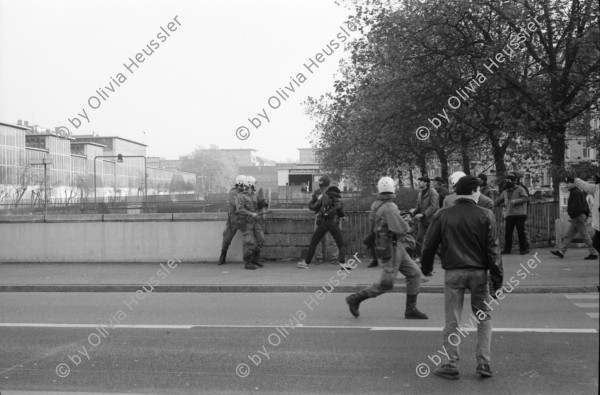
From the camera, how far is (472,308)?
18.2ft

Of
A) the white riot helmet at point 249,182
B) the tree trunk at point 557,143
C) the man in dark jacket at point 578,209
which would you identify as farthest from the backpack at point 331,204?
the tree trunk at point 557,143

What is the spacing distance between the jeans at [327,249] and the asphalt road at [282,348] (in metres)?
3.64

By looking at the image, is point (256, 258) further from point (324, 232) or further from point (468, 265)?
point (468, 265)

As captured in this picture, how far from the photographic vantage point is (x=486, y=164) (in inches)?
1348

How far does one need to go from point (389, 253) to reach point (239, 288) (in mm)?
3886

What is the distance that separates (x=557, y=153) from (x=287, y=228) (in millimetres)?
9411

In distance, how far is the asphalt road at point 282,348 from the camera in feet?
18.0

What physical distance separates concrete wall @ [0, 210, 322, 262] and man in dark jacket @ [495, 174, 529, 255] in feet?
14.2

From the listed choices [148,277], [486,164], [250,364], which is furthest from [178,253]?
[486,164]

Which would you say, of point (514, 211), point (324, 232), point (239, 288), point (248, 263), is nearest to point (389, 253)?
point (239, 288)

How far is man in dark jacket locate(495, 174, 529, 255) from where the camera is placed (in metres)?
13.4

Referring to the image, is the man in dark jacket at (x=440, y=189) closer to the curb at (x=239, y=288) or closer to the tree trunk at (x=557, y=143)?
the curb at (x=239, y=288)

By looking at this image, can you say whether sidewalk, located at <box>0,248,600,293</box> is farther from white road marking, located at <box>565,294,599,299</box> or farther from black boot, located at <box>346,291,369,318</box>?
black boot, located at <box>346,291,369,318</box>

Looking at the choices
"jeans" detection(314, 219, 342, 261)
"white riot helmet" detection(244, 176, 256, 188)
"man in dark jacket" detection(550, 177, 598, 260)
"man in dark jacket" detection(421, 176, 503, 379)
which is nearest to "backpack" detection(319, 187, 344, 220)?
"jeans" detection(314, 219, 342, 261)
